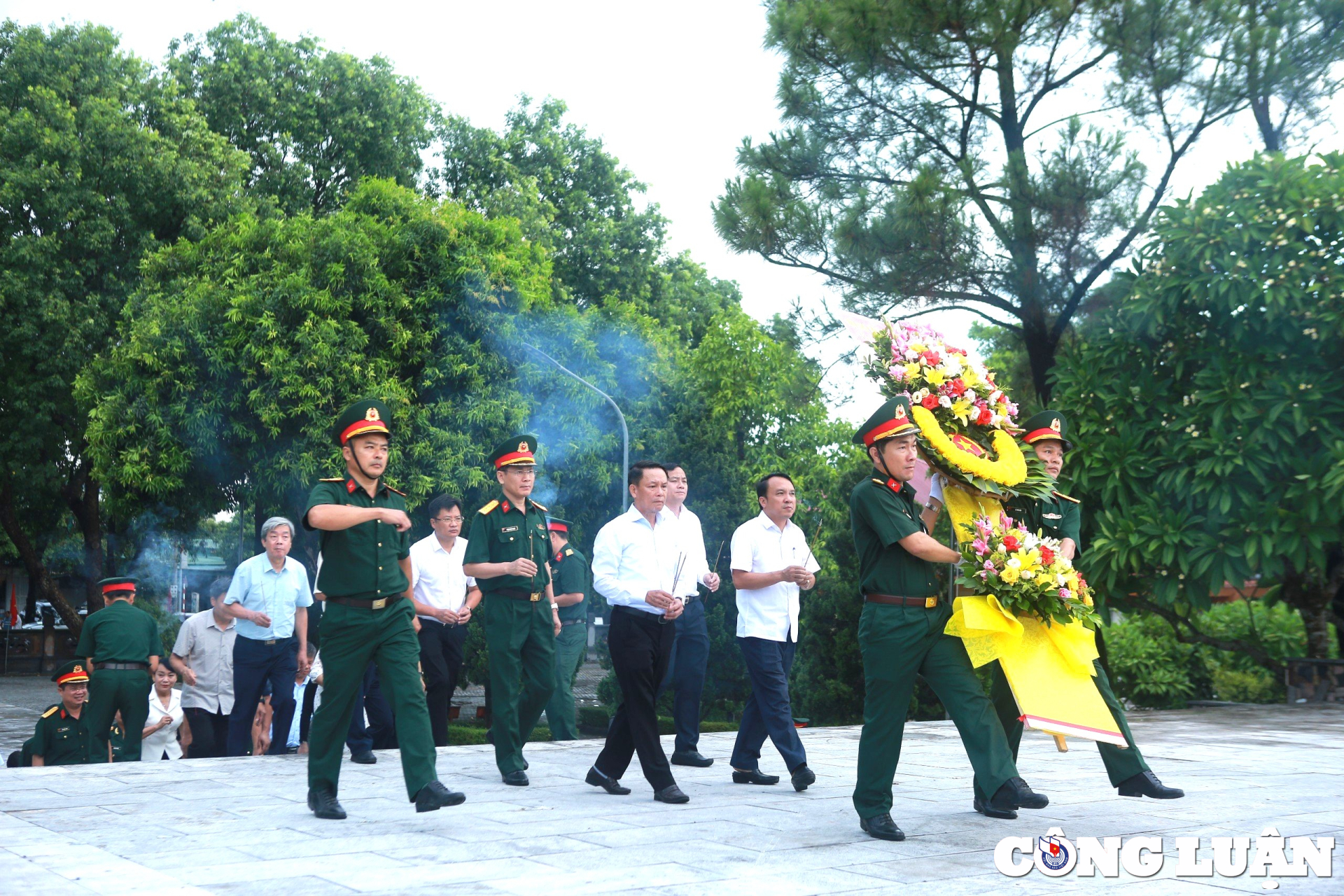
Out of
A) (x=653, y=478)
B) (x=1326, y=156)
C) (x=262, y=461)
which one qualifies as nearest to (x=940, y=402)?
(x=653, y=478)

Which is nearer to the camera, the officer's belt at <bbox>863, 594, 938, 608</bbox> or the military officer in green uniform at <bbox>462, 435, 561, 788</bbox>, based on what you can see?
the officer's belt at <bbox>863, 594, 938, 608</bbox>

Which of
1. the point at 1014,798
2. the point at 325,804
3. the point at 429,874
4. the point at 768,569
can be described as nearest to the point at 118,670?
the point at 325,804

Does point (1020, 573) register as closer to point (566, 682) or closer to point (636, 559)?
point (636, 559)

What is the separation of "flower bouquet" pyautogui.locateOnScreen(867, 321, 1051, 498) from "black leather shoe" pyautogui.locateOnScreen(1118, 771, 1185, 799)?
1416 millimetres

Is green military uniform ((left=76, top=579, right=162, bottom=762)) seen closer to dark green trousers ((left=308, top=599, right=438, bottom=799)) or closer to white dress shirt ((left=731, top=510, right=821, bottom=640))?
dark green trousers ((left=308, top=599, right=438, bottom=799))

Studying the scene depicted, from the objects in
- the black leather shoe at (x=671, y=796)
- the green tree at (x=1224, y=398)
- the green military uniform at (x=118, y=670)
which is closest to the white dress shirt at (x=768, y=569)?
the black leather shoe at (x=671, y=796)

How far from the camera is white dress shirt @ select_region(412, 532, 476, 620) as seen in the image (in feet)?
31.6

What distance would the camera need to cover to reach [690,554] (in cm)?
750

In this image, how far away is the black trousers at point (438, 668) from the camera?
9.61 metres

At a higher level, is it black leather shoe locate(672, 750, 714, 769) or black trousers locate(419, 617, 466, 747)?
black trousers locate(419, 617, 466, 747)

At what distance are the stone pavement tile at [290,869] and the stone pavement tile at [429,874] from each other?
0.01 meters

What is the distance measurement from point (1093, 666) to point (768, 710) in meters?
1.90

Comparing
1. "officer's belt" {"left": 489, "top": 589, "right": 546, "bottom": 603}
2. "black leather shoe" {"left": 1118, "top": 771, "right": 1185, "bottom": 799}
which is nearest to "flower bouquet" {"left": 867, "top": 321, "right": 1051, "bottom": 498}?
"black leather shoe" {"left": 1118, "top": 771, "right": 1185, "bottom": 799}

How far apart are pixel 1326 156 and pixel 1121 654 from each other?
571 centimetres
